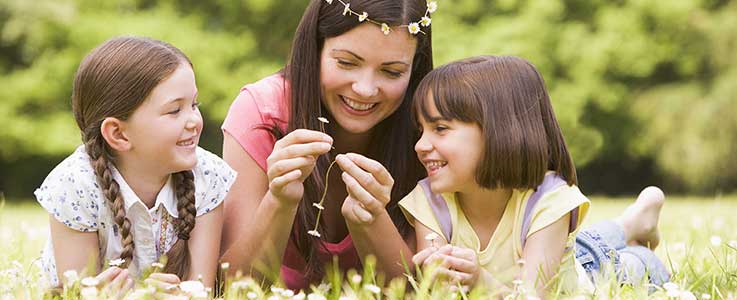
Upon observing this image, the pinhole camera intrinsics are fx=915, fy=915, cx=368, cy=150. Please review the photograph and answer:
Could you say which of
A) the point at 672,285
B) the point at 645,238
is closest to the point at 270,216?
the point at 672,285

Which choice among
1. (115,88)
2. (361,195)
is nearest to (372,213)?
(361,195)

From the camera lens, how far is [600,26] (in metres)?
14.8

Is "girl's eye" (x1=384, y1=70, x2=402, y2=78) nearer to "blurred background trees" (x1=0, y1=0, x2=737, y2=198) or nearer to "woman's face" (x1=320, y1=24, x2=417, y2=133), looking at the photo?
"woman's face" (x1=320, y1=24, x2=417, y2=133)

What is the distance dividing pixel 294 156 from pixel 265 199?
10.2 inches

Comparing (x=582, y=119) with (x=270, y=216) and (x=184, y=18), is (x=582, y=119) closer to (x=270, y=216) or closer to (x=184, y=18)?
(x=184, y=18)

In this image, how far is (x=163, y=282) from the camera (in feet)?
8.71

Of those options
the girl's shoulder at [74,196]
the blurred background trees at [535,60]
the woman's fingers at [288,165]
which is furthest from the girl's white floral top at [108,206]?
the blurred background trees at [535,60]

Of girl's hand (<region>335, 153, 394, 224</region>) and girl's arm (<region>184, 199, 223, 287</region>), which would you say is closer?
girl's hand (<region>335, 153, 394, 224</region>)

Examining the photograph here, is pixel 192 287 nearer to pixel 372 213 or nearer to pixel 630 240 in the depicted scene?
pixel 372 213

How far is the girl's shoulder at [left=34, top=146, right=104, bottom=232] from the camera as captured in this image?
289 centimetres

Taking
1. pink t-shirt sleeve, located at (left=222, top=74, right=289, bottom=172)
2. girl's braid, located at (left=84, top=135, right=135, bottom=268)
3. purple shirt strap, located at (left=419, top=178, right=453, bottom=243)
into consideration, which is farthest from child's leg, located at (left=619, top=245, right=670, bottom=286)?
girl's braid, located at (left=84, top=135, right=135, bottom=268)

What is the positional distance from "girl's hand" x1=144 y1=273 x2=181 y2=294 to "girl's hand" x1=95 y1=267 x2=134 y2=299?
76 mm

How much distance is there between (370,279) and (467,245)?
0.47 meters

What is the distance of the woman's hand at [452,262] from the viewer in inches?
108
